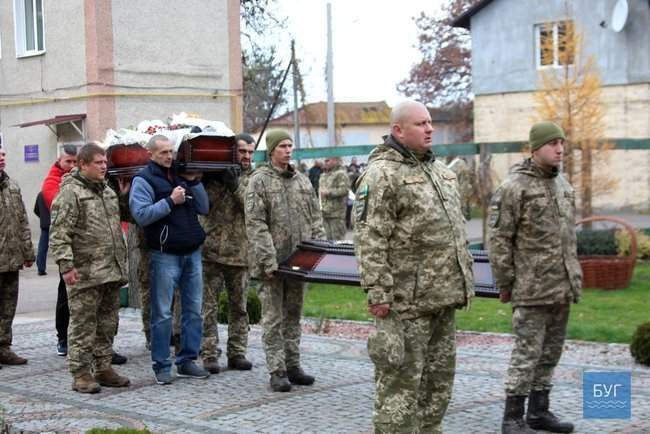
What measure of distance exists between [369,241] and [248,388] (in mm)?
3164

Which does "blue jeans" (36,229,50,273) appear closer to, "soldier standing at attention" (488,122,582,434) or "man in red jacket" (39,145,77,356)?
"man in red jacket" (39,145,77,356)

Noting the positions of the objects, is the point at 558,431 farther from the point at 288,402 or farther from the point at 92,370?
the point at 92,370

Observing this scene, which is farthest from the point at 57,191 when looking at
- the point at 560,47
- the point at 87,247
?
the point at 560,47

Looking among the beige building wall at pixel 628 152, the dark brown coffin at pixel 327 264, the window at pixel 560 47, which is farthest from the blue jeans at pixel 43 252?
the beige building wall at pixel 628 152

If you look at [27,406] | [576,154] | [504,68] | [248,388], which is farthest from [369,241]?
[504,68]

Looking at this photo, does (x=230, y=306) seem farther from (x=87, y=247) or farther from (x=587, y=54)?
(x=587, y=54)

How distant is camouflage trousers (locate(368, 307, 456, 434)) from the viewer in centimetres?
575

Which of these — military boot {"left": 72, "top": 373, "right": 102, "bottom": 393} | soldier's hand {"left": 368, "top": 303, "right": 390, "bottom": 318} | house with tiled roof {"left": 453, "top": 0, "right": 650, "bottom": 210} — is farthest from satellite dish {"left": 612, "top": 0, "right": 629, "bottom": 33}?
soldier's hand {"left": 368, "top": 303, "right": 390, "bottom": 318}

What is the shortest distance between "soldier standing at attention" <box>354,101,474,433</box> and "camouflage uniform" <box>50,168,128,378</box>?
3259mm

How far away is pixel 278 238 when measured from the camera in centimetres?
834

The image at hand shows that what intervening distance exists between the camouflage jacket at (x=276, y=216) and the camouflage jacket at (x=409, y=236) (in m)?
2.36

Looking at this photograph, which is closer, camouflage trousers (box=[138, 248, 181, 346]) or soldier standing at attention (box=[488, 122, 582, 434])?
soldier standing at attention (box=[488, 122, 582, 434])

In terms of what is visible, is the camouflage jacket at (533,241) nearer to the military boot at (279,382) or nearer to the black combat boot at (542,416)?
the black combat boot at (542,416)

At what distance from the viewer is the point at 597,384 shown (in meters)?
6.50
